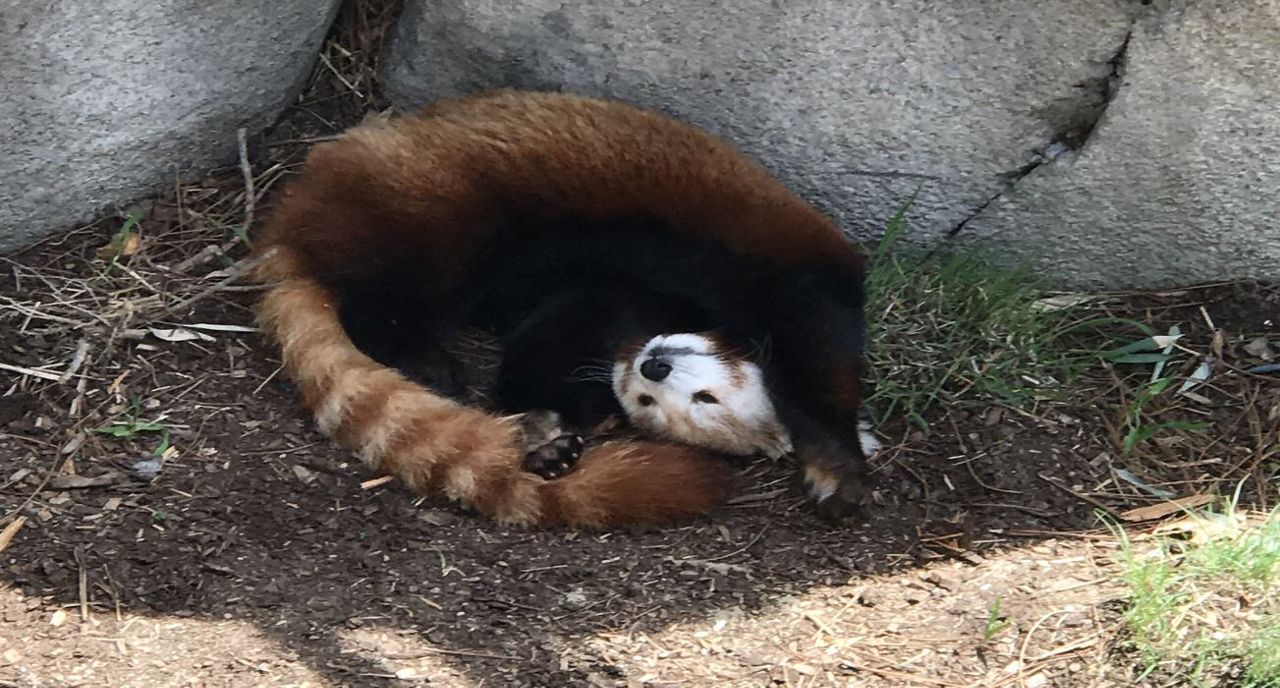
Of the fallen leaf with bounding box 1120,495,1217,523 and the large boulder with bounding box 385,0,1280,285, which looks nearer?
→ the fallen leaf with bounding box 1120,495,1217,523

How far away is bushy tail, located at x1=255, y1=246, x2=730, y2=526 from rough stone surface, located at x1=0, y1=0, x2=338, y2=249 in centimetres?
75

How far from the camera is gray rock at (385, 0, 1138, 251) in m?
2.90

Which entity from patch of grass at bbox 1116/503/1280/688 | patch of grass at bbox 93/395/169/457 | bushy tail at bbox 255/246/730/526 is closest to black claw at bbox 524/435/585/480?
bushy tail at bbox 255/246/730/526

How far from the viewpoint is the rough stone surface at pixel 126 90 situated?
2873mm

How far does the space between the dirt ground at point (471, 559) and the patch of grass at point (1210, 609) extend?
75mm

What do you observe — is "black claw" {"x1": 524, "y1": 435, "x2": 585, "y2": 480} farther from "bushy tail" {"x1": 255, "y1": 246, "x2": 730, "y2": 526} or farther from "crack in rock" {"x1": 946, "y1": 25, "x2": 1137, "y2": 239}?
"crack in rock" {"x1": 946, "y1": 25, "x2": 1137, "y2": 239}

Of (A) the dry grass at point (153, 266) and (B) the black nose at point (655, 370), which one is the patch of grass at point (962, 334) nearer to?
(B) the black nose at point (655, 370)

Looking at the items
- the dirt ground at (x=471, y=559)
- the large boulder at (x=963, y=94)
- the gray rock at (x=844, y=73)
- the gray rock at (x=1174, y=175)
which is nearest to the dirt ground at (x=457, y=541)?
the dirt ground at (x=471, y=559)

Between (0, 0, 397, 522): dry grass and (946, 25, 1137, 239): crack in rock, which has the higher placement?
(946, 25, 1137, 239): crack in rock

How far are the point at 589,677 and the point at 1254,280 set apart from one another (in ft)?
7.01

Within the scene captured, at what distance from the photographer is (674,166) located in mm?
2979

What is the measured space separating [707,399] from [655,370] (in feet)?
0.46

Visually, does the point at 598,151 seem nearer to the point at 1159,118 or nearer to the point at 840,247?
the point at 840,247

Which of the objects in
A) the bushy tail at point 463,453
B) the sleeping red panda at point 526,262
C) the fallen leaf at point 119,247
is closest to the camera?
the bushy tail at point 463,453
